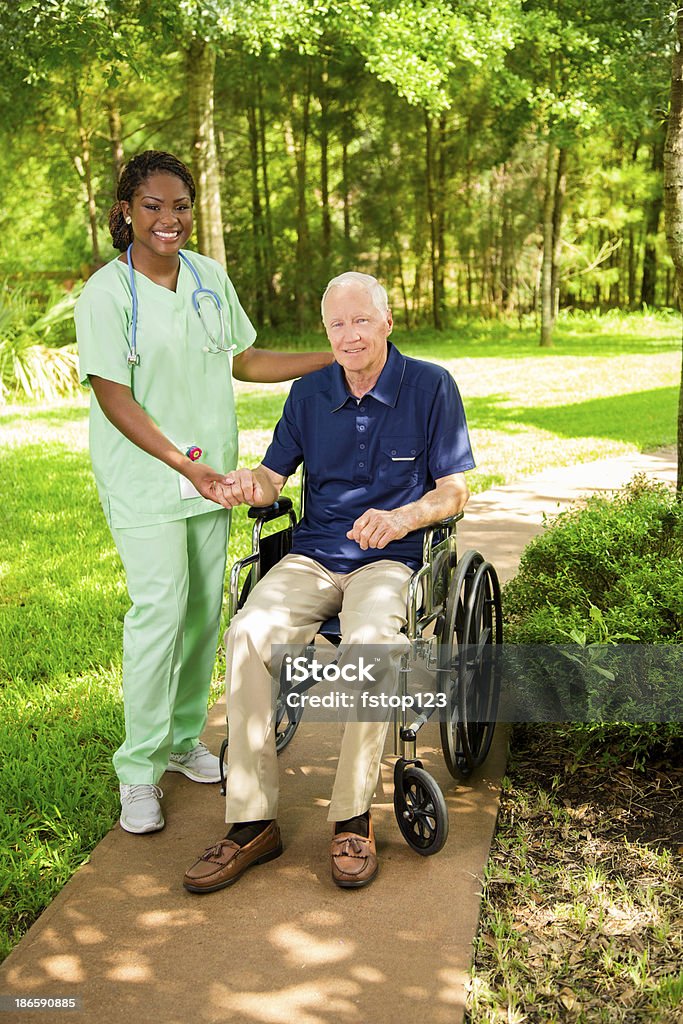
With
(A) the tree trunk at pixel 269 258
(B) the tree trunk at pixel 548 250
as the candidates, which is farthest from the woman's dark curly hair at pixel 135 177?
(A) the tree trunk at pixel 269 258

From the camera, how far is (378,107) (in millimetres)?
21297

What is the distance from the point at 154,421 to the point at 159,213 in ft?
1.80

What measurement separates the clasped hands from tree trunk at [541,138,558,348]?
14.6 meters

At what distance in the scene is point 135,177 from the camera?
280cm

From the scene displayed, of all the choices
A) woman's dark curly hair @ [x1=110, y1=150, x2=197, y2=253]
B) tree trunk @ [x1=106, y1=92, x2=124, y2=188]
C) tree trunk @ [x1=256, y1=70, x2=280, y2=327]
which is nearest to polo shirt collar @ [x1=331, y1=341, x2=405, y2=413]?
woman's dark curly hair @ [x1=110, y1=150, x2=197, y2=253]

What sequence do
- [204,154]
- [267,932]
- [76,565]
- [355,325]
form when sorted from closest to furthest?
[267,932], [355,325], [76,565], [204,154]

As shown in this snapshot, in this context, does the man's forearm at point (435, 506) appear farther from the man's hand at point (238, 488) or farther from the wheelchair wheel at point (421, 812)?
the wheelchair wheel at point (421, 812)

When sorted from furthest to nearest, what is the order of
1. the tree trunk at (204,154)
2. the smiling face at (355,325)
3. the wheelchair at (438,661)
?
the tree trunk at (204,154) → the smiling face at (355,325) → the wheelchair at (438,661)

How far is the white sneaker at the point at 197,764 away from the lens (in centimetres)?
316

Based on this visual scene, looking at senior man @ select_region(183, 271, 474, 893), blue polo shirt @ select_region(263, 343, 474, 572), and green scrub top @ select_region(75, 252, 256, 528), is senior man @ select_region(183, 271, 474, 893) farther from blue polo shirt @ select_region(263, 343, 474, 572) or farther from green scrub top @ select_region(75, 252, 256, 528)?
green scrub top @ select_region(75, 252, 256, 528)

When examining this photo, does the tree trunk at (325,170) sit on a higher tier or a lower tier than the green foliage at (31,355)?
higher

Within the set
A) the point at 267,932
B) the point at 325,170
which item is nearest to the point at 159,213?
the point at 267,932

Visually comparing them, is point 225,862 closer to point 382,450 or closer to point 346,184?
point 382,450

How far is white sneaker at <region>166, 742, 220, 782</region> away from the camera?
316 centimetres
